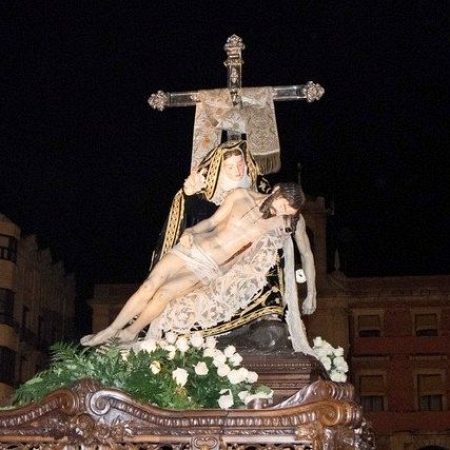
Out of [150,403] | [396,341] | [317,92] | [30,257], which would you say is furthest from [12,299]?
[150,403]

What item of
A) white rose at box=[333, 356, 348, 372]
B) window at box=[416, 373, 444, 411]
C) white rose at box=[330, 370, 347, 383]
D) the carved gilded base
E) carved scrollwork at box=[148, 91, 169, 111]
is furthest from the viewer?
window at box=[416, 373, 444, 411]

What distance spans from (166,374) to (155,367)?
0.36 ft

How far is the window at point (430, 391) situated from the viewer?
1502 inches

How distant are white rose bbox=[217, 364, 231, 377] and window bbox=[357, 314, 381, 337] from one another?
31.6 metres

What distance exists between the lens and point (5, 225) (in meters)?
36.6

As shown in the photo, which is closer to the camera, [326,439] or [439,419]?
Answer: [326,439]

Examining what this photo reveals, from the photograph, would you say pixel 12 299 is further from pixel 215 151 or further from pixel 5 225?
pixel 215 151

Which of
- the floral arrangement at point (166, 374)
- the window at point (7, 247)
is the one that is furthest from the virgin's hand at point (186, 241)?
the window at point (7, 247)

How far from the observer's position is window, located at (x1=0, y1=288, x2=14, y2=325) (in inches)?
1432

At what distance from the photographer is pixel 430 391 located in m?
38.4

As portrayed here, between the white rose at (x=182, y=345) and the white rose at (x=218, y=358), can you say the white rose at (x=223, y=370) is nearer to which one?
the white rose at (x=218, y=358)

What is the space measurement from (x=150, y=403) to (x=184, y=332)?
2.60m

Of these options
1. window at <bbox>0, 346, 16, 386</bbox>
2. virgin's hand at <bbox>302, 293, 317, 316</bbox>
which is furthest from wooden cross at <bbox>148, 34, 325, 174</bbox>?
window at <bbox>0, 346, 16, 386</bbox>

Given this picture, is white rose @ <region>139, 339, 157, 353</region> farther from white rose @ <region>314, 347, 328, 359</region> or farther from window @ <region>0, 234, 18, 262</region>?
window @ <region>0, 234, 18, 262</region>
